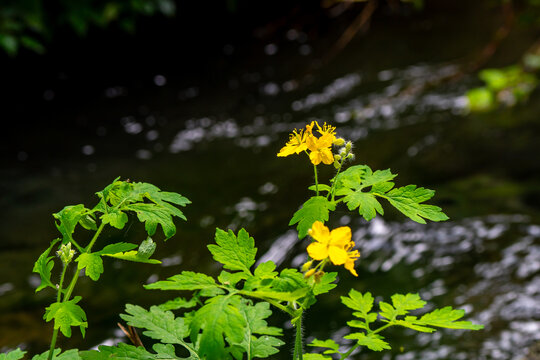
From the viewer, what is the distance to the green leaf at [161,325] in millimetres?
1010

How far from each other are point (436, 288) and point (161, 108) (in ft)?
11.1

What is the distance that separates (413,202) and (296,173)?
2784 mm

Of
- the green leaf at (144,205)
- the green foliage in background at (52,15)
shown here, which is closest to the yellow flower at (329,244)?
the green leaf at (144,205)

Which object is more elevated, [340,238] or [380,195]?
[380,195]

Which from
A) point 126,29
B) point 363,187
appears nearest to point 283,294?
point 363,187

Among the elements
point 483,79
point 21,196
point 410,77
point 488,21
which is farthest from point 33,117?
point 488,21

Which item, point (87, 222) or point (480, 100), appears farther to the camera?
point (480, 100)

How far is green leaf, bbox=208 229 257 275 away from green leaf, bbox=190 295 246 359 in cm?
12

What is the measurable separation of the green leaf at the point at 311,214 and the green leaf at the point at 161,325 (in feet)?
0.98

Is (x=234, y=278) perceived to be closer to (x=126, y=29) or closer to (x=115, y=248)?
(x=115, y=248)

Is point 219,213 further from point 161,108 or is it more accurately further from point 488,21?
point 488,21

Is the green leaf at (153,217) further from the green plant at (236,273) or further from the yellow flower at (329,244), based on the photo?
the yellow flower at (329,244)

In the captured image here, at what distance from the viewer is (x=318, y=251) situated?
0.86 metres

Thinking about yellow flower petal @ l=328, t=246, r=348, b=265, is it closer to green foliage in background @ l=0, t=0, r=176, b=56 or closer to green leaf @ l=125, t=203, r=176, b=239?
green leaf @ l=125, t=203, r=176, b=239
